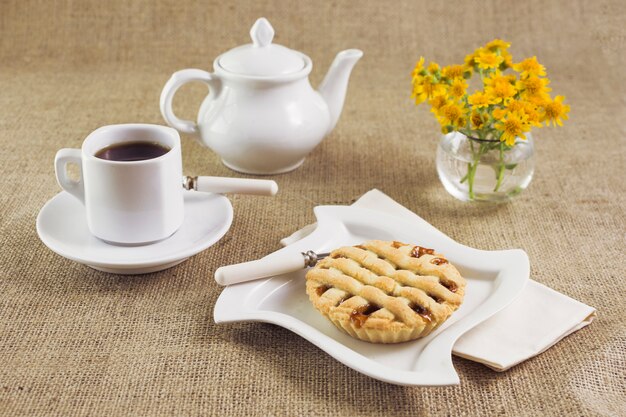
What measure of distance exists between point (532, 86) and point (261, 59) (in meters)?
0.50

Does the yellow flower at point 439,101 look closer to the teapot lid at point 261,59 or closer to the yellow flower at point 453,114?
the yellow flower at point 453,114

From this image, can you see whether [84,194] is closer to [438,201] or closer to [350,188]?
[350,188]

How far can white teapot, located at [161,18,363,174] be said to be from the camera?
4.66 ft

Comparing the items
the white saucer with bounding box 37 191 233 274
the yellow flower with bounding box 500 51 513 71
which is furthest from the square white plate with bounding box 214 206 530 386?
the yellow flower with bounding box 500 51 513 71

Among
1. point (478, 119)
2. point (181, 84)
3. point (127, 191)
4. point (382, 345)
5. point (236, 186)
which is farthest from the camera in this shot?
point (181, 84)

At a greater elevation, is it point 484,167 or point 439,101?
point 439,101

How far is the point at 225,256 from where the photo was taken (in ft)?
4.04

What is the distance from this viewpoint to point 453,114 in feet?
4.37

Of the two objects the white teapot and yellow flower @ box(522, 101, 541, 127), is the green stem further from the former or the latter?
the white teapot

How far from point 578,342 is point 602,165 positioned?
68 centimetres

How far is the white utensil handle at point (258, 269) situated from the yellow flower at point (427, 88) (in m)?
0.43

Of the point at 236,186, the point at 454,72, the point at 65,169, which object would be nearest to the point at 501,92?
the point at 454,72

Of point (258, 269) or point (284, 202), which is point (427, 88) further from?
point (258, 269)

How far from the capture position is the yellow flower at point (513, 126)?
1279 mm
